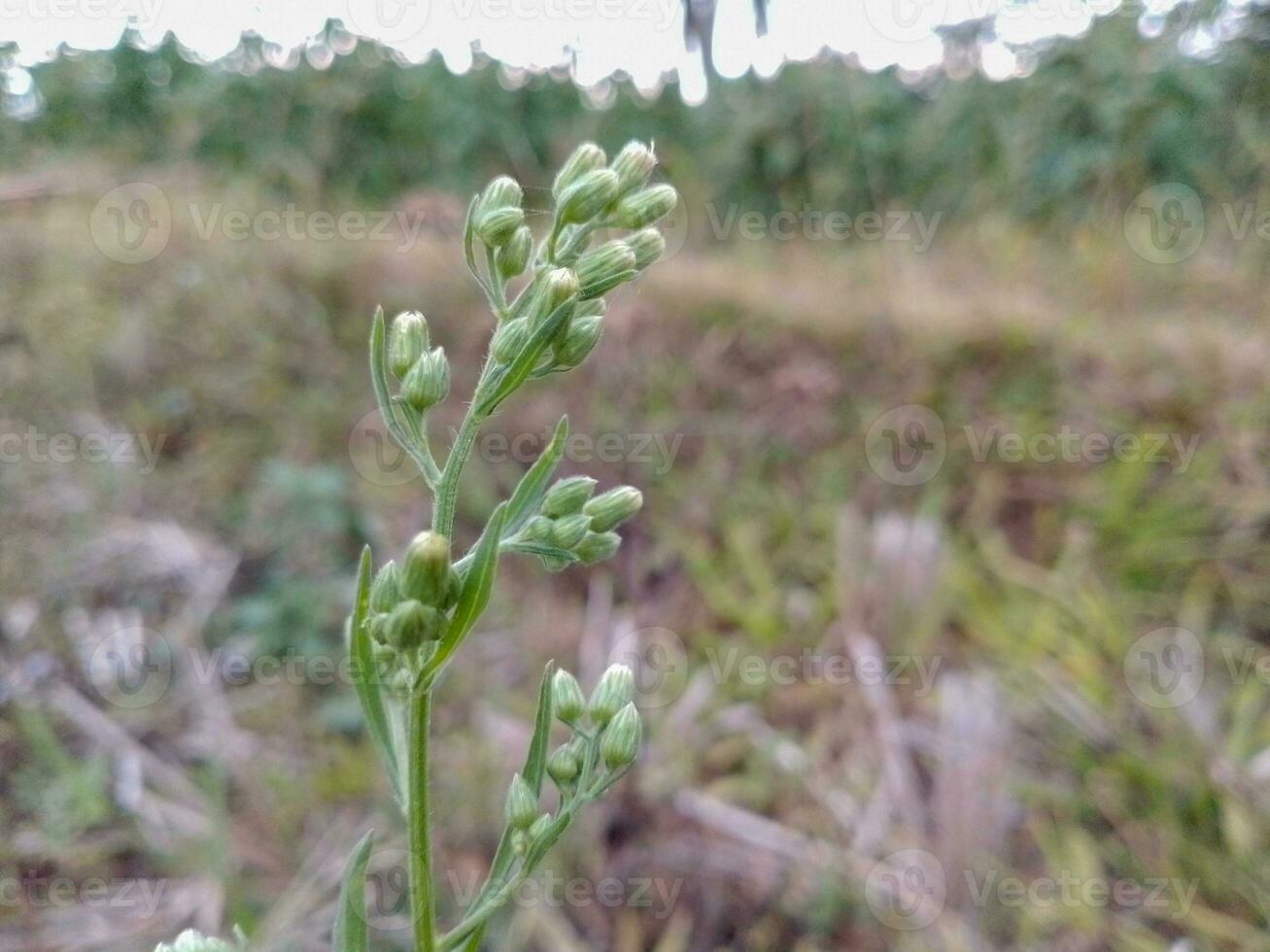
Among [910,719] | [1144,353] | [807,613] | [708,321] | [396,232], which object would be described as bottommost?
[910,719]

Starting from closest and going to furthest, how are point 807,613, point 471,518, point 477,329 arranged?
point 807,613
point 471,518
point 477,329

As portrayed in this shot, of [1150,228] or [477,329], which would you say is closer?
[477,329]

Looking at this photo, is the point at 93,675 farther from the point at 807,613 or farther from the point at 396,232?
the point at 396,232

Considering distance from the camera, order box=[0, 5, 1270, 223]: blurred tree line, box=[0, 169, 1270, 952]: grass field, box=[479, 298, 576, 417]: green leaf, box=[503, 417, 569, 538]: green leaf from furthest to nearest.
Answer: box=[0, 5, 1270, 223]: blurred tree line, box=[0, 169, 1270, 952]: grass field, box=[503, 417, 569, 538]: green leaf, box=[479, 298, 576, 417]: green leaf

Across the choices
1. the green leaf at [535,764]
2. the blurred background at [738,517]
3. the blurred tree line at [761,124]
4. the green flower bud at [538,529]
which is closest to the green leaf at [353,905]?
the green leaf at [535,764]

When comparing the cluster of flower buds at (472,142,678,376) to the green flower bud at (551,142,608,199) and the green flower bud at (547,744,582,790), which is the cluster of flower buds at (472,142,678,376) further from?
the green flower bud at (547,744,582,790)

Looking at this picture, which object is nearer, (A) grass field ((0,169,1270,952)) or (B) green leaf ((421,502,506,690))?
(B) green leaf ((421,502,506,690))

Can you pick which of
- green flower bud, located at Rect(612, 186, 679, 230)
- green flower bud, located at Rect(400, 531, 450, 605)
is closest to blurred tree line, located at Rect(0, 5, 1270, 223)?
green flower bud, located at Rect(612, 186, 679, 230)

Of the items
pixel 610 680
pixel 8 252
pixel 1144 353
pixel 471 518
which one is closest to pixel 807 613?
pixel 471 518
